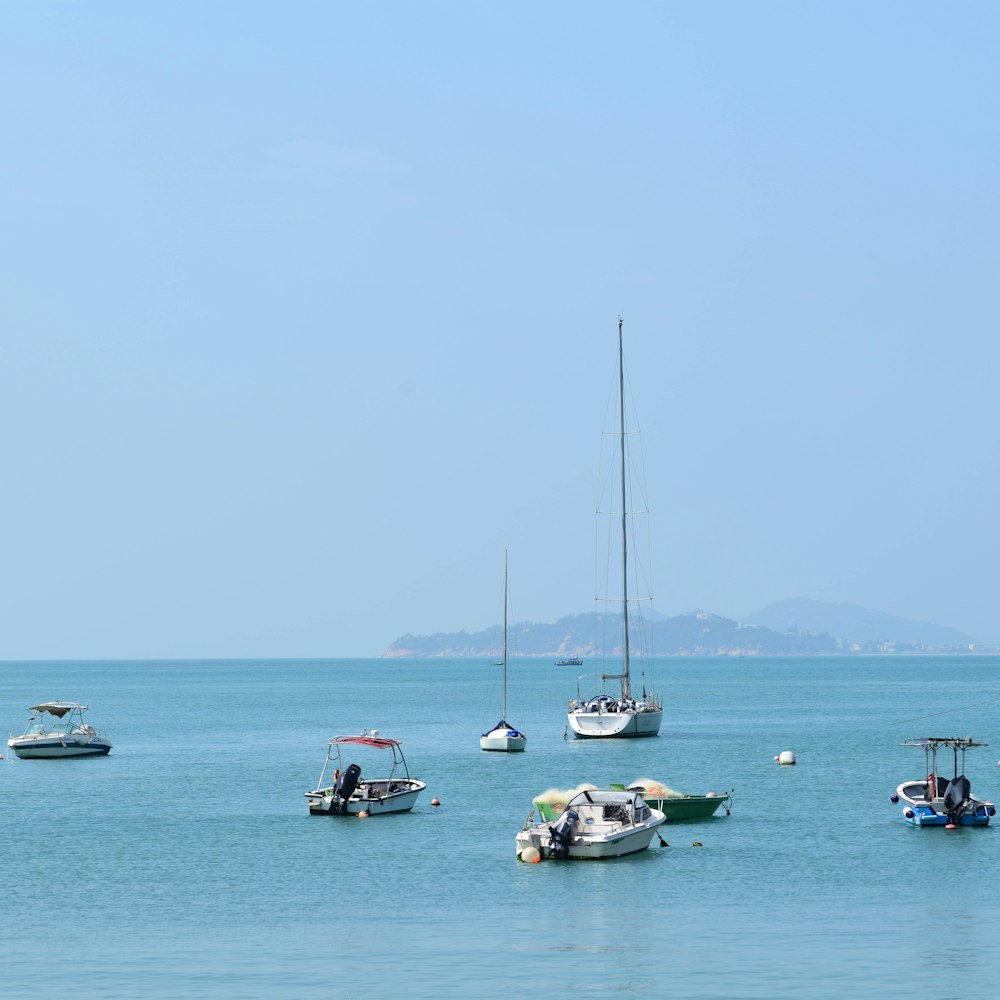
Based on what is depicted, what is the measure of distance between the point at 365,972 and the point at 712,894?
49.7 ft

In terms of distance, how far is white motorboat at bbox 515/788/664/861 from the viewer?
2281 inches

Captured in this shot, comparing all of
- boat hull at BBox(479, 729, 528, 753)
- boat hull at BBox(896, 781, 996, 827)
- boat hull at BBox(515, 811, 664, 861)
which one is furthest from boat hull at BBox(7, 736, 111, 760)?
boat hull at BBox(896, 781, 996, 827)

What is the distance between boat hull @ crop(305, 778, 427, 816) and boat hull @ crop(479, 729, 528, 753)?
38175 millimetres

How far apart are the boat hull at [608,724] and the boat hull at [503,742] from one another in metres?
6.39

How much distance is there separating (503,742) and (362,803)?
4155 cm

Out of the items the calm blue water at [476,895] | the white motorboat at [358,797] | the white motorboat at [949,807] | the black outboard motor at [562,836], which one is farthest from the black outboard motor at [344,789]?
the white motorboat at [949,807]

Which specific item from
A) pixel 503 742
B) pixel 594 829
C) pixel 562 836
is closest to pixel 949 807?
pixel 594 829

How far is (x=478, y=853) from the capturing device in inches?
2389

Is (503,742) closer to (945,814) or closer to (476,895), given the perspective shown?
(945,814)

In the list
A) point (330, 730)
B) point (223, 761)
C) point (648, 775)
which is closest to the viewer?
point (648, 775)

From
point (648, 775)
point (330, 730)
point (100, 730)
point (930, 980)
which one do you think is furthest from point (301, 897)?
point (100, 730)

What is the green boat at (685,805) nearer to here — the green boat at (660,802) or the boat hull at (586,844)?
the green boat at (660,802)

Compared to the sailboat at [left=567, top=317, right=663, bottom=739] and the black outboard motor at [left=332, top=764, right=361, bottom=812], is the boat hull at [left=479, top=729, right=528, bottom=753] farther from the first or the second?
the black outboard motor at [left=332, top=764, right=361, bottom=812]

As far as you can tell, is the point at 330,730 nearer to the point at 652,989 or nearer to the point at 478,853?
the point at 478,853
